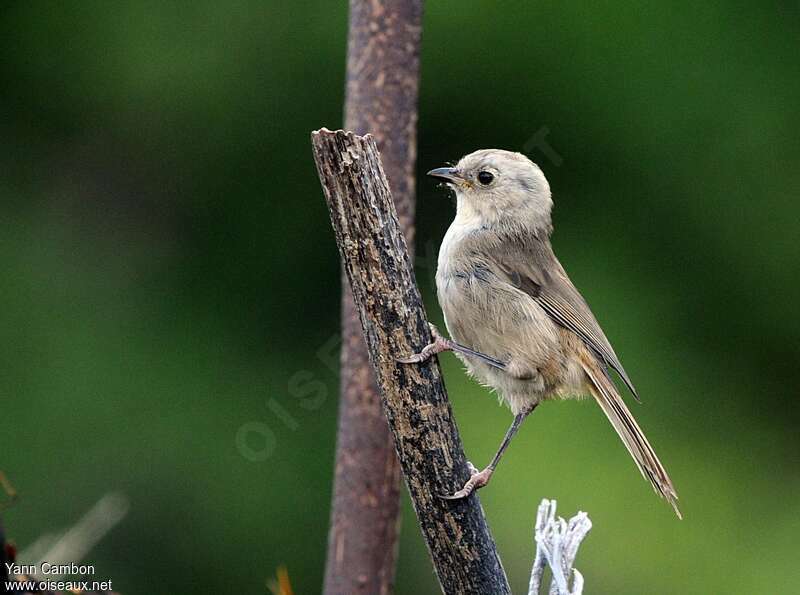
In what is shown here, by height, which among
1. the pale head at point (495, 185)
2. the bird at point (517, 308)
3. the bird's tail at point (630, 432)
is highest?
the pale head at point (495, 185)

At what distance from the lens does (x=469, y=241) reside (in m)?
3.23

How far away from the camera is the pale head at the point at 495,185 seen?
3.37 metres

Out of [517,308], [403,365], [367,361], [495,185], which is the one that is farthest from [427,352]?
[495,185]

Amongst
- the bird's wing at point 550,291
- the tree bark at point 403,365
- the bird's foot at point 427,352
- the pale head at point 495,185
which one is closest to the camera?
the tree bark at point 403,365

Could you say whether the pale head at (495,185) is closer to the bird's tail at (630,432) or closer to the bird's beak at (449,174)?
the bird's beak at (449,174)

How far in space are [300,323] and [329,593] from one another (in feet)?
5.02

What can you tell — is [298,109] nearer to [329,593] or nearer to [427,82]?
[427,82]

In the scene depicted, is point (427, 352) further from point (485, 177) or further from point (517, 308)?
point (485, 177)

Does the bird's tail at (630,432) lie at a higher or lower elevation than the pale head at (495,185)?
lower

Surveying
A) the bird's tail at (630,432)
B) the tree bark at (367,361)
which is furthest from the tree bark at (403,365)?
the tree bark at (367,361)

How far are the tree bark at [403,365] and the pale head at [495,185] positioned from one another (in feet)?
3.51

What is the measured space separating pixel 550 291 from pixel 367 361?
2.03 feet

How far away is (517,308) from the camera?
3139mm

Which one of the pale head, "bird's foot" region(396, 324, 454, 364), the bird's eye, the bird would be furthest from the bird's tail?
"bird's foot" region(396, 324, 454, 364)
